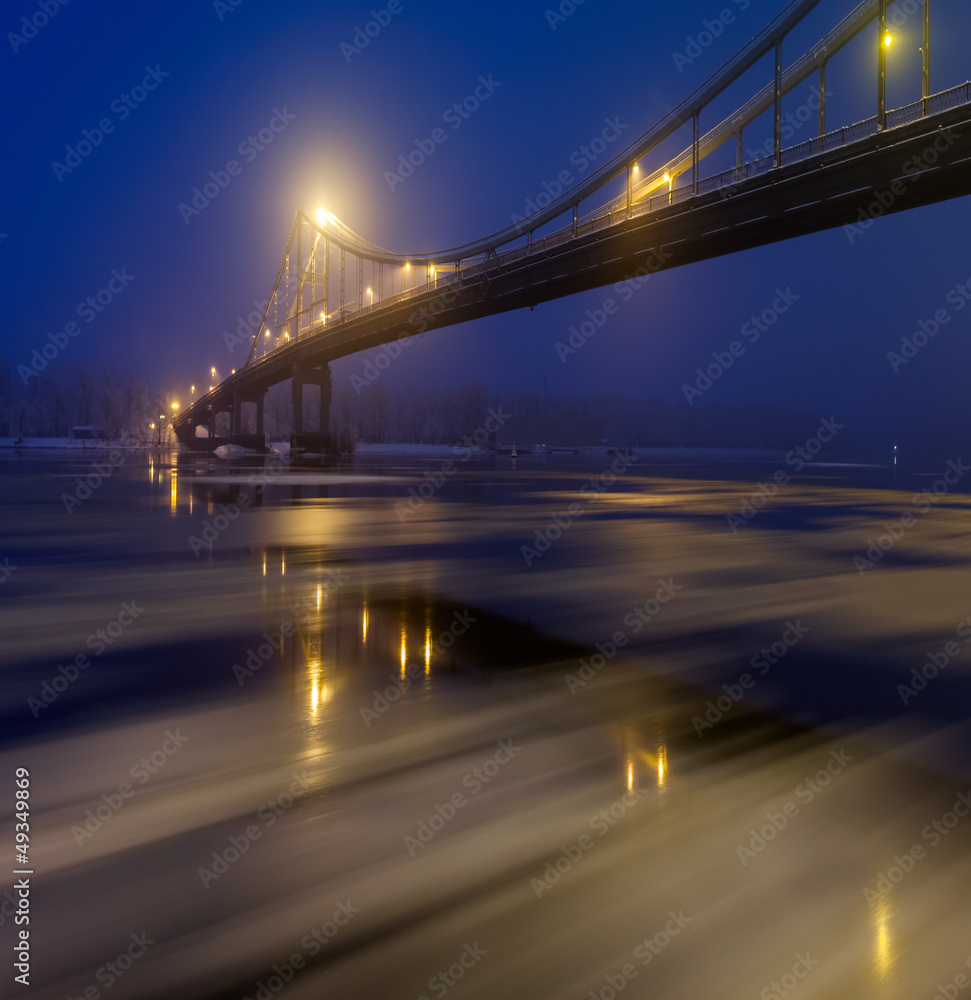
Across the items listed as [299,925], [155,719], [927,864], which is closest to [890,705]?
[927,864]

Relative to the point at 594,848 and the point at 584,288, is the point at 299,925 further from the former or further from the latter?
the point at 584,288

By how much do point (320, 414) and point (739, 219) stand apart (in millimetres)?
42253

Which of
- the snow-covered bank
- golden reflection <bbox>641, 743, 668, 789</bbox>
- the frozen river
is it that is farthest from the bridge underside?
the snow-covered bank

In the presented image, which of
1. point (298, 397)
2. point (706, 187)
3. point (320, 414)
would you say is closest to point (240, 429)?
point (298, 397)

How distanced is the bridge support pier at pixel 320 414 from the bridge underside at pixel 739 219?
1487cm

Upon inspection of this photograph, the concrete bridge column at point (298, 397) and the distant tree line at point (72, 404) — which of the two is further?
the distant tree line at point (72, 404)

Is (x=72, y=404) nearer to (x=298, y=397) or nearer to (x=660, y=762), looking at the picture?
(x=298, y=397)

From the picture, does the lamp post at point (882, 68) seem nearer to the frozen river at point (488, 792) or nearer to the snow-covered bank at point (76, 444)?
the frozen river at point (488, 792)

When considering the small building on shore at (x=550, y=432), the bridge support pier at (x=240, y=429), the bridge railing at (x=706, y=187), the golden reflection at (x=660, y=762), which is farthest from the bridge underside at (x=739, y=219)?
the small building on shore at (x=550, y=432)

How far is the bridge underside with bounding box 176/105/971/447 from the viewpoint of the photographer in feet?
71.7

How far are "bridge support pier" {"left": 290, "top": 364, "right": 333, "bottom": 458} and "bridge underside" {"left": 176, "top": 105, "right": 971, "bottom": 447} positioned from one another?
14.9 meters

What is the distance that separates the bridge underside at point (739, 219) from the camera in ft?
71.7

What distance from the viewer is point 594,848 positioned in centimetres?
257

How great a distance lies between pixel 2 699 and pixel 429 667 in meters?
2.34
